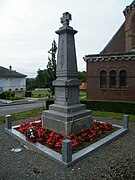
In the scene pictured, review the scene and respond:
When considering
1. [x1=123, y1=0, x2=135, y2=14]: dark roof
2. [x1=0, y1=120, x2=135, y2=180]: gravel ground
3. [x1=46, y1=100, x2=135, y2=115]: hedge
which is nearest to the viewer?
[x1=0, y1=120, x2=135, y2=180]: gravel ground

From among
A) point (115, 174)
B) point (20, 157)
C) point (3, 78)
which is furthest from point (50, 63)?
point (3, 78)

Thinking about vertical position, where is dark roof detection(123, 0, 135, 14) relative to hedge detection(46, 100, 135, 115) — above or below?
above

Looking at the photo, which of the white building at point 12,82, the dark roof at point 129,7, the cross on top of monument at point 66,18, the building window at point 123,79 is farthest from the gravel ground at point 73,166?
the white building at point 12,82

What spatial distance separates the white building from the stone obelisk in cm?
2992

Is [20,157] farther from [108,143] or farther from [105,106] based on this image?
[105,106]

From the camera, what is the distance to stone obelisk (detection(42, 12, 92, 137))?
22.9ft

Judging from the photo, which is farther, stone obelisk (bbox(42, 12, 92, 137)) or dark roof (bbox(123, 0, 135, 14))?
dark roof (bbox(123, 0, 135, 14))

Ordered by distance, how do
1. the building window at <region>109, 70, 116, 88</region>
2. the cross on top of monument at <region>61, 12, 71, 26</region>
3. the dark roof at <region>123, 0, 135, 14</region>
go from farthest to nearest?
the dark roof at <region>123, 0, 135, 14</region>, the building window at <region>109, 70, 116, 88</region>, the cross on top of monument at <region>61, 12, 71, 26</region>

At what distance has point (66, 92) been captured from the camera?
7.25 metres

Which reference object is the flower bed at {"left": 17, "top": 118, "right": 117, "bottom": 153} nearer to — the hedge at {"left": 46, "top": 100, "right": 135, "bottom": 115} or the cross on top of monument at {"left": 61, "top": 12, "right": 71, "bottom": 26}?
the cross on top of monument at {"left": 61, "top": 12, "right": 71, "bottom": 26}

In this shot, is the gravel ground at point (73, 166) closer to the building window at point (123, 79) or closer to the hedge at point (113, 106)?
the hedge at point (113, 106)

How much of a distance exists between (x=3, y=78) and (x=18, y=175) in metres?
34.9

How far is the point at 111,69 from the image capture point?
1653 cm

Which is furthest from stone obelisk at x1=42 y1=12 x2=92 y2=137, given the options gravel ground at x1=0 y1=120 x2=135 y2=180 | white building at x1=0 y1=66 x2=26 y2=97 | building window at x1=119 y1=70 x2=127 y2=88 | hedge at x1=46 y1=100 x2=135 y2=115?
white building at x1=0 y1=66 x2=26 y2=97
